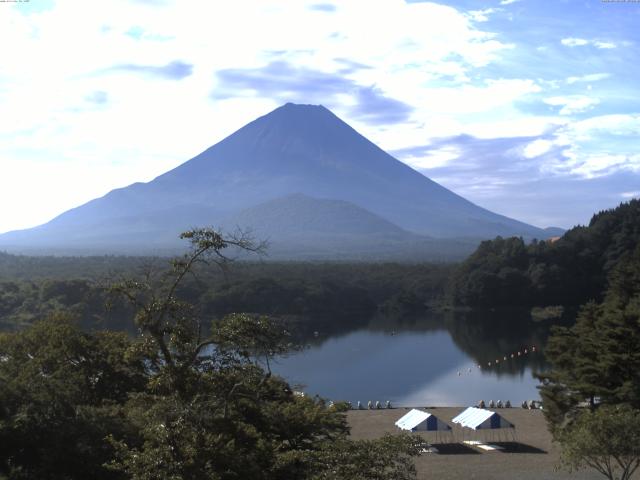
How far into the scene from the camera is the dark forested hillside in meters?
57.6

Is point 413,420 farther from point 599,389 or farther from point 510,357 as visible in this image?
point 510,357

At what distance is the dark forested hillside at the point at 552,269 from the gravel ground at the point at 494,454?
119ft

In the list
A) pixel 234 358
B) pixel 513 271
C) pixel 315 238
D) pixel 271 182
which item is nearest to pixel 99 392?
pixel 234 358

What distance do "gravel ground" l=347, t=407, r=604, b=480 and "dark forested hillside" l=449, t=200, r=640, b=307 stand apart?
36.3 meters

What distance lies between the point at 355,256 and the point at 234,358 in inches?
4629

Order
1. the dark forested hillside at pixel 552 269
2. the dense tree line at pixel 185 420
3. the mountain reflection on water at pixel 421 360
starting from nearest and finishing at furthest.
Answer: the dense tree line at pixel 185 420
the mountain reflection on water at pixel 421 360
the dark forested hillside at pixel 552 269

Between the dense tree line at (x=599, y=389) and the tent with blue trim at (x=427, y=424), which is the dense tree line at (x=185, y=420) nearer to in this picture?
the dense tree line at (x=599, y=389)

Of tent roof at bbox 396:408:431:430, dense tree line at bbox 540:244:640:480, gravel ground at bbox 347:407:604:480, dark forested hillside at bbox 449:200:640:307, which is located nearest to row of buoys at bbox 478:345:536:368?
gravel ground at bbox 347:407:604:480

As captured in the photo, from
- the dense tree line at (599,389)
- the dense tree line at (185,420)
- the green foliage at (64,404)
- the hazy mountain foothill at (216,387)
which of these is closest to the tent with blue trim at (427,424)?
the hazy mountain foothill at (216,387)

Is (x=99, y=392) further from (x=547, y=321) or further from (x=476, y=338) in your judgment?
(x=547, y=321)

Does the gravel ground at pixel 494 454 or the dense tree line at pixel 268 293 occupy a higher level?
the dense tree line at pixel 268 293

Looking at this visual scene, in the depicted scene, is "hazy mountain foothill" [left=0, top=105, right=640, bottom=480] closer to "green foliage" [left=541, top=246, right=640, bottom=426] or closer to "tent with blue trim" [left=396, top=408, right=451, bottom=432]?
"green foliage" [left=541, top=246, right=640, bottom=426]

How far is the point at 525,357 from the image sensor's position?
37.7 m

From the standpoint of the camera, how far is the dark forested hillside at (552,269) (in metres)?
57.6
